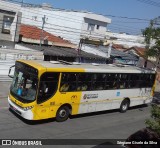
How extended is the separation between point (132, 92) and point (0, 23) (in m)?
15.3

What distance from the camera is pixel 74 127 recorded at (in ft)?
54.2

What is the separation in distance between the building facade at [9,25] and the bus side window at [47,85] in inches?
656

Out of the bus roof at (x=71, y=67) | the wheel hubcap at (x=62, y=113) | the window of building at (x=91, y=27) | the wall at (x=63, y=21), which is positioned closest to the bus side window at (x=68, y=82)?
the bus roof at (x=71, y=67)

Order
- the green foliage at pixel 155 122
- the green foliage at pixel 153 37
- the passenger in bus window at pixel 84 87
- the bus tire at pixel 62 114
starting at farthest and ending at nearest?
the green foliage at pixel 153 37, the passenger in bus window at pixel 84 87, the bus tire at pixel 62 114, the green foliage at pixel 155 122

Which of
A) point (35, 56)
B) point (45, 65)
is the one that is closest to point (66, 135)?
point (45, 65)

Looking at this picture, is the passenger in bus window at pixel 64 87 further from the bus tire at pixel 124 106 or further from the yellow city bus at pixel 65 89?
the bus tire at pixel 124 106

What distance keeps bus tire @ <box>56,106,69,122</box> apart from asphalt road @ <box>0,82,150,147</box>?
0.22 meters

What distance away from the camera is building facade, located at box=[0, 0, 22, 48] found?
31672 millimetres

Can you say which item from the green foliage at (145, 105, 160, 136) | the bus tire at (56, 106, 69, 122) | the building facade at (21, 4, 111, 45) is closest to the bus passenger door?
the bus tire at (56, 106, 69, 122)

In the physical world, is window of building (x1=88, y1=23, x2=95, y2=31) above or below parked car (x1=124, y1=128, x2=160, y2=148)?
above

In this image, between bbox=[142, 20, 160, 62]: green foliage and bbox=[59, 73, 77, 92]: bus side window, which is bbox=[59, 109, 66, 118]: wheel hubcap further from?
bbox=[142, 20, 160, 62]: green foliage

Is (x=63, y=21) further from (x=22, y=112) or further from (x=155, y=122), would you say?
(x=155, y=122)

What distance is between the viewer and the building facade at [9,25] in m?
31.7

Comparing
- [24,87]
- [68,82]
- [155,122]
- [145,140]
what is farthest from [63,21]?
[155,122]
